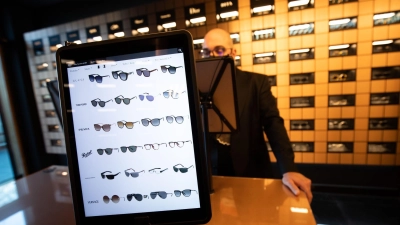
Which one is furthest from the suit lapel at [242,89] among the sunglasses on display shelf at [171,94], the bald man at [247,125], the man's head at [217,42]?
the sunglasses on display shelf at [171,94]

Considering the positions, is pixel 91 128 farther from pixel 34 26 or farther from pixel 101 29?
pixel 34 26

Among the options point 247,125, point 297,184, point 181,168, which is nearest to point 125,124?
point 181,168

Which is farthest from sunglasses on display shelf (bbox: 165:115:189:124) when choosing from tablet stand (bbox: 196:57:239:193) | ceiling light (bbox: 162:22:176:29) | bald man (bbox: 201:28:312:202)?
ceiling light (bbox: 162:22:176:29)

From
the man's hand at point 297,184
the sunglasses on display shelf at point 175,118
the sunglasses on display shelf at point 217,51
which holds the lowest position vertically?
the man's hand at point 297,184

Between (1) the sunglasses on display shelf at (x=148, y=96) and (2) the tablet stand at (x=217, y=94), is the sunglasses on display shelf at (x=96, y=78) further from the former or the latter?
(2) the tablet stand at (x=217, y=94)

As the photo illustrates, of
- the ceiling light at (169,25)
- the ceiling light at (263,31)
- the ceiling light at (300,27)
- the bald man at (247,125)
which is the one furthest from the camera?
the ceiling light at (169,25)

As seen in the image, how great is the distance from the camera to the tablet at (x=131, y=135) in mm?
369

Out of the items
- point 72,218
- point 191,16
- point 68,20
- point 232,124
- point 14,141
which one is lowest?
point 14,141

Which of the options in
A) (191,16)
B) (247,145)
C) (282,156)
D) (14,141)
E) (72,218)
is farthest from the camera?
(14,141)

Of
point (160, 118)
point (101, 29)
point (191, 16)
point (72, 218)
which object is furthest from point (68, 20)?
point (160, 118)

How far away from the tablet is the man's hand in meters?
0.40

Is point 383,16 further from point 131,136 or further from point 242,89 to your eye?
point 131,136

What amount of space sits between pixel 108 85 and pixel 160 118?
122 mm

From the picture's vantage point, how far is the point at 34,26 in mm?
2986
